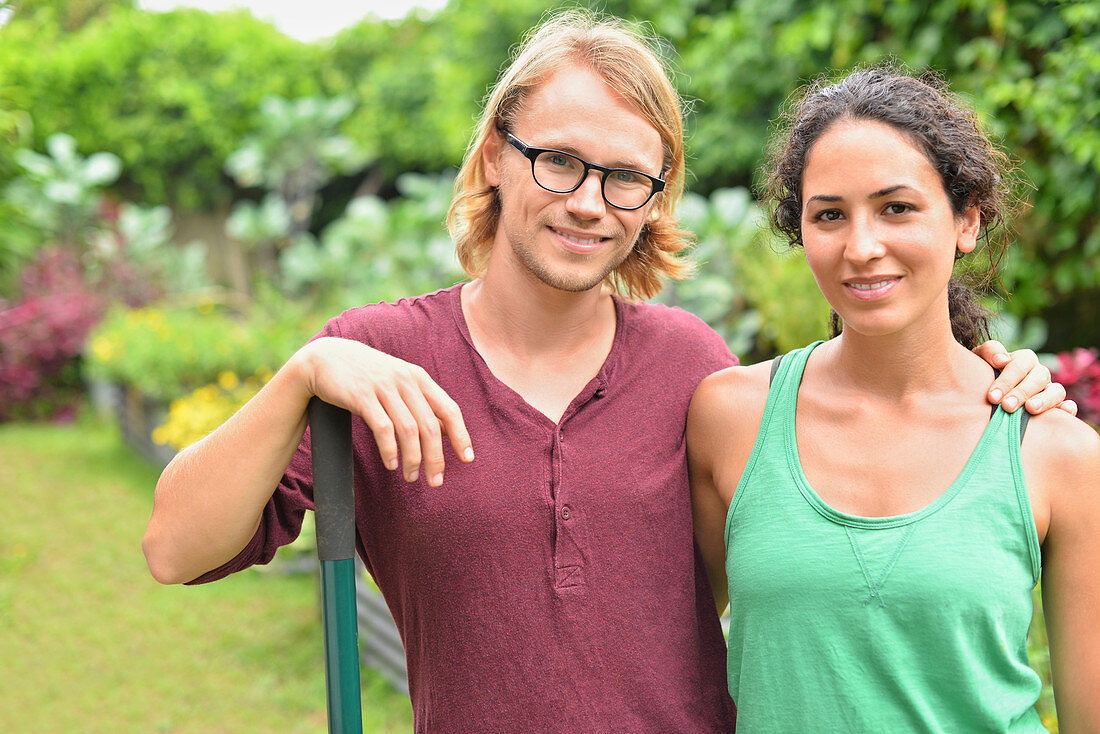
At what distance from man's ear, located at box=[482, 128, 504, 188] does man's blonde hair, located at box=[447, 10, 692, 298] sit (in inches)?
0.6

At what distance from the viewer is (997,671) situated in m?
1.46

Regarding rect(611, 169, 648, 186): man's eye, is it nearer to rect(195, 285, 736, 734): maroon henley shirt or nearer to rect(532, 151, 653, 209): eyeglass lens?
rect(532, 151, 653, 209): eyeglass lens

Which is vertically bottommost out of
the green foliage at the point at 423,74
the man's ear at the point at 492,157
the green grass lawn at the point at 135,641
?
the green grass lawn at the point at 135,641

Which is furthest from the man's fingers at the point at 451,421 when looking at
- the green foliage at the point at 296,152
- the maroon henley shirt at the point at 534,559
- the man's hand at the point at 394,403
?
the green foliage at the point at 296,152

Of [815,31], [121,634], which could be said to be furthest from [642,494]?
[121,634]

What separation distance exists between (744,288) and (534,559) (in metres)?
3.92

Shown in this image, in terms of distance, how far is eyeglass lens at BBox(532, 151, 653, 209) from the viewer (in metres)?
1.76

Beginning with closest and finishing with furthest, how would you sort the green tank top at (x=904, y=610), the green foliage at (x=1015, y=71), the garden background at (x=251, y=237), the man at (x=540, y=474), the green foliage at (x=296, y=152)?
the green tank top at (x=904, y=610) < the man at (x=540, y=474) < the green foliage at (x=1015, y=71) < the garden background at (x=251, y=237) < the green foliage at (x=296, y=152)

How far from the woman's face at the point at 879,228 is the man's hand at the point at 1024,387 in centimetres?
17

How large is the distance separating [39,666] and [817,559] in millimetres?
4219

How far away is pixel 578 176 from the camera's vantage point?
5.76ft

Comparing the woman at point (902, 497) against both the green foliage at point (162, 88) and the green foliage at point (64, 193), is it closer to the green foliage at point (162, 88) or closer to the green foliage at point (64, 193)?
the green foliage at point (64, 193)

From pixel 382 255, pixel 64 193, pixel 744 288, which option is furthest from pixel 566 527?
pixel 64 193

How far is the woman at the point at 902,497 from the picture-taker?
56.9 inches
